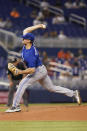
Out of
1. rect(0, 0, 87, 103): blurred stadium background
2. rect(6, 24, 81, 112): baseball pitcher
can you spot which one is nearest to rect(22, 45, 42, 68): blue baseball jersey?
rect(6, 24, 81, 112): baseball pitcher

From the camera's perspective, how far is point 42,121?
9.76 meters

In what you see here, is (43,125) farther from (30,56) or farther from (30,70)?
(30,56)

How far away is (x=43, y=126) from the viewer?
900 cm

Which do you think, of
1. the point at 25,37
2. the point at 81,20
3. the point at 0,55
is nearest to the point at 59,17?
the point at 81,20

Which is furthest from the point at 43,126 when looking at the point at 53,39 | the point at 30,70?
the point at 53,39

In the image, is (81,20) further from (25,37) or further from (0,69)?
(25,37)

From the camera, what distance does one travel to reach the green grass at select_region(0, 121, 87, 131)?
8594 mm

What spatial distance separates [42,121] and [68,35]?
45.4 feet

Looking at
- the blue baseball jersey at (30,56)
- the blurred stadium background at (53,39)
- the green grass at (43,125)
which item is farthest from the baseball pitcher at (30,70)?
the blurred stadium background at (53,39)

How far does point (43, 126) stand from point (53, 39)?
1365 cm

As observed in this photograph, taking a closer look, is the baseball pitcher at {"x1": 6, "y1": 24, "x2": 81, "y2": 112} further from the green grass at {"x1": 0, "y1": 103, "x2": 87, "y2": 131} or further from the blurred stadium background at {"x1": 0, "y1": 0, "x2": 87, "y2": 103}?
the blurred stadium background at {"x1": 0, "y1": 0, "x2": 87, "y2": 103}

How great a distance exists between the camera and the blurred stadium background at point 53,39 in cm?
1725

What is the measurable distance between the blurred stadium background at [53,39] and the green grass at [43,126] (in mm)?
7368

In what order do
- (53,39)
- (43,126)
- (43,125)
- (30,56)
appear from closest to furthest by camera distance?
1. (43,126)
2. (43,125)
3. (30,56)
4. (53,39)
